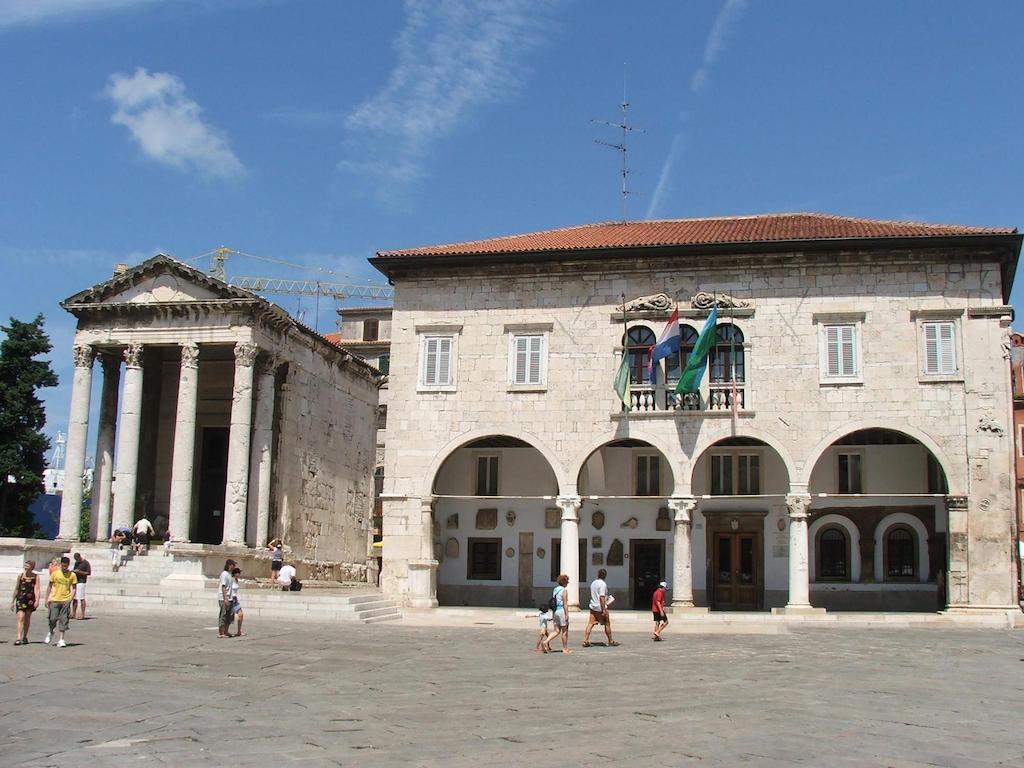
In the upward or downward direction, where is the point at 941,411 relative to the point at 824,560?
upward

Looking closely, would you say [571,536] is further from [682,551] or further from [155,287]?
[155,287]

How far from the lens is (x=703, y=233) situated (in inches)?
1342

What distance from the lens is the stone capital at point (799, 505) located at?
30516 mm

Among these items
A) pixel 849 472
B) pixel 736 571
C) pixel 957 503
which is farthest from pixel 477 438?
pixel 957 503

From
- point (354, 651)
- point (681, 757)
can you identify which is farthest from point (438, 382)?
point (681, 757)

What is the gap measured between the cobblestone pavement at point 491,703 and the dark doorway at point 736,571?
10.3 metres

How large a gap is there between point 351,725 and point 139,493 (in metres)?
29.0

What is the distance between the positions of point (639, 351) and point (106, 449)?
18.9m

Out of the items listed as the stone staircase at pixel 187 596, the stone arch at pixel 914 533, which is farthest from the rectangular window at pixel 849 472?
the stone staircase at pixel 187 596

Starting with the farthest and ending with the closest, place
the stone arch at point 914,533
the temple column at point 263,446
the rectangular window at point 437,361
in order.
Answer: the temple column at point 263,446 < the stone arch at point 914,533 < the rectangular window at point 437,361

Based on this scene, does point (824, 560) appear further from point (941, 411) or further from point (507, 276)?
point (507, 276)

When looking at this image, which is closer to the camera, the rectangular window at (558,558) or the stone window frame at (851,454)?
the stone window frame at (851,454)

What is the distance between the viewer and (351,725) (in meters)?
13.0

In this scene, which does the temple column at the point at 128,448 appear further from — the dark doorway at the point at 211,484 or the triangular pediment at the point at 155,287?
the dark doorway at the point at 211,484
